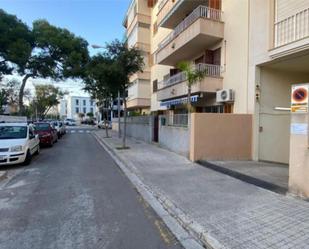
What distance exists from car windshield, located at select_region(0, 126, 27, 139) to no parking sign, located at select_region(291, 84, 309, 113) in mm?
10886

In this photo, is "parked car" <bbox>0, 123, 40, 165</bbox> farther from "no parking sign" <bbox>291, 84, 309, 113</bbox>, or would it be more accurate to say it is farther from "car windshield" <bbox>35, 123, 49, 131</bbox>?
"no parking sign" <bbox>291, 84, 309, 113</bbox>

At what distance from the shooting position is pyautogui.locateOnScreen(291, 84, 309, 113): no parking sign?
6207mm

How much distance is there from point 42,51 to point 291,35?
2528 cm

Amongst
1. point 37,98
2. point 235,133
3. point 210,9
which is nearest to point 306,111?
point 235,133

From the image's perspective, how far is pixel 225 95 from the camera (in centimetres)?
1338

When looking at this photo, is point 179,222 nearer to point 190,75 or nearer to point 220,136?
point 220,136

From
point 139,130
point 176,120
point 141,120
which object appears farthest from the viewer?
point 139,130

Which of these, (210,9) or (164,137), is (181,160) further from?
(210,9)

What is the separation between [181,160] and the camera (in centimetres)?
1216

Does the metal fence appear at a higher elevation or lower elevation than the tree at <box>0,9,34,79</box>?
lower

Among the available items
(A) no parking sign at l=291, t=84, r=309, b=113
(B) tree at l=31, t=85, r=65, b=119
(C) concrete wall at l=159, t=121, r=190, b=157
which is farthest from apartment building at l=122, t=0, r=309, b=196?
(B) tree at l=31, t=85, r=65, b=119

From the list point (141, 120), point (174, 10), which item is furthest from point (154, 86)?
point (174, 10)

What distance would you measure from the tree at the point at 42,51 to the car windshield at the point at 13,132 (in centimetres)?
1514

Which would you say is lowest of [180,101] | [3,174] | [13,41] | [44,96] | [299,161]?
[3,174]
